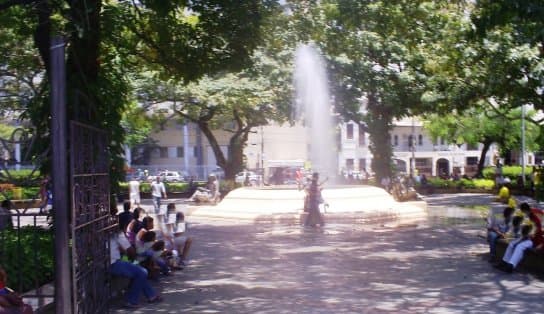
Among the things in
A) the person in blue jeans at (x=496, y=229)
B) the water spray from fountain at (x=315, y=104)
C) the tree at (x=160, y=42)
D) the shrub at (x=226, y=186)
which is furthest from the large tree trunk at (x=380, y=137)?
the tree at (x=160, y=42)

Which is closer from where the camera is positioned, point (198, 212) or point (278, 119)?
point (198, 212)

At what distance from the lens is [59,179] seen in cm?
557

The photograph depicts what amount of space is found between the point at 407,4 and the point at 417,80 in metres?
10.4

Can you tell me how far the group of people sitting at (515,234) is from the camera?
36.1 feet

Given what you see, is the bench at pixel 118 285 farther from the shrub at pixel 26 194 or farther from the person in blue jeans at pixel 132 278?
the shrub at pixel 26 194

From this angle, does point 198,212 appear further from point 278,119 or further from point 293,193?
point 278,119

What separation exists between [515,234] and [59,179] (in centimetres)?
867

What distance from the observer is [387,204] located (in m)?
21.8

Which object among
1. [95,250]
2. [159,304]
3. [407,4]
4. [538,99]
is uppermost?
[407,4]

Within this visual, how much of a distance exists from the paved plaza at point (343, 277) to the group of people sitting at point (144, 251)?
0.73ft

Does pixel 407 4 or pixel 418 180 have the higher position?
pixel 407 4

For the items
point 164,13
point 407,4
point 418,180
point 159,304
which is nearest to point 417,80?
point 407,4

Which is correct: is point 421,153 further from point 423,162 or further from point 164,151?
point 164,151

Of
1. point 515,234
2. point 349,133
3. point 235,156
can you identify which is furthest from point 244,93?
point 349,133
